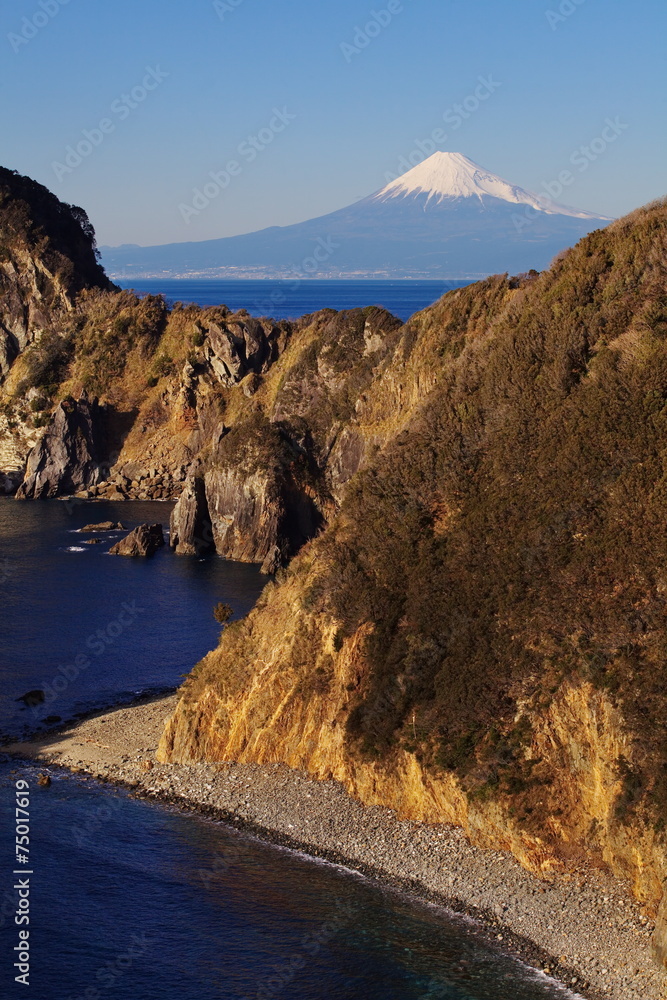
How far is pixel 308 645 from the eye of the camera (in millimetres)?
39375

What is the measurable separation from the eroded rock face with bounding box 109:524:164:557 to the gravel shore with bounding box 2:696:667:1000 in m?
31.8

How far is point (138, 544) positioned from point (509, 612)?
43991mm

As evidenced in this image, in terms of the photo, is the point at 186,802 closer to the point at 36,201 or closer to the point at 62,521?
the point at 62,521

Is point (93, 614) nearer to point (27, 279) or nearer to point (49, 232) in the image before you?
point (27, 279)

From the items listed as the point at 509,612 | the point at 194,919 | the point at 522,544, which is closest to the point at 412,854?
the point at 194,919

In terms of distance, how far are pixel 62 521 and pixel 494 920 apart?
62593mm

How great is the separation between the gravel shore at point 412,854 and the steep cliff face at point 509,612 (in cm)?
71

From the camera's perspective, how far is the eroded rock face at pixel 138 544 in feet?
250

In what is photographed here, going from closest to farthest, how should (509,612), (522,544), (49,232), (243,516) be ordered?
(509,612), (522,544), (243,516), (49,232)

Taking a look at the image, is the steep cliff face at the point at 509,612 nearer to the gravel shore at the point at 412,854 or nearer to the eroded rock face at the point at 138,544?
the gravel shore at the point at 412,854

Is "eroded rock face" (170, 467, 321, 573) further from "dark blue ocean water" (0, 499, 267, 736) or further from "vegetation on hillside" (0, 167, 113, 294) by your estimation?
"vegetation on hillside" (0, 167, 113, 294)

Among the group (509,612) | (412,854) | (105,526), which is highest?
(509,612)

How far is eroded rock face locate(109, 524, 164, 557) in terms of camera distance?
76.1 metres

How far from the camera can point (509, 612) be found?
36.4 meters
